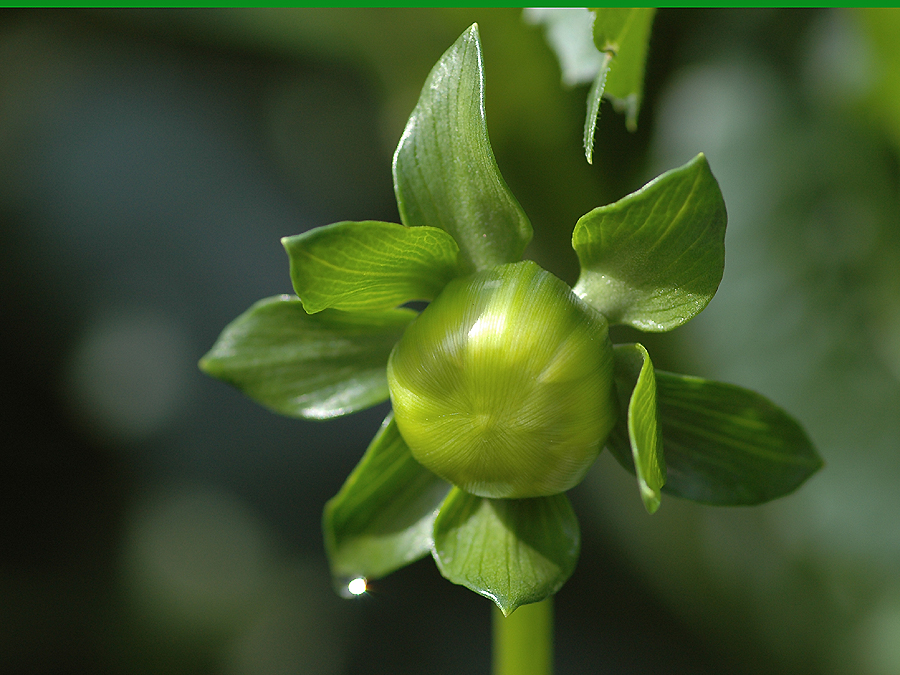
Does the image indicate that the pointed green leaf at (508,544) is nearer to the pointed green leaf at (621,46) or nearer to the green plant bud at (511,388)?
the green plant bud at (511,388)

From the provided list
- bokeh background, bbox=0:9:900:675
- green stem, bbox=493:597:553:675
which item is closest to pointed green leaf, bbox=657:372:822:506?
green stem, bbox=493:597:553:675

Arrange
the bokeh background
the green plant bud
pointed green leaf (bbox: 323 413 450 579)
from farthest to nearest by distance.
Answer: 1. the bokeh background
2. pointed green leaf (bbox: 323 413 450 579)
3. the green plant bud

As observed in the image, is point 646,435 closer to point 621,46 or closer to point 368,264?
point 368,264

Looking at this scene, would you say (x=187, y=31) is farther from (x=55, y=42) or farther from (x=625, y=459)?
(x=625, y=459)

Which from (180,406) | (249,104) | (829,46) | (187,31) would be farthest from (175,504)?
(829,46)

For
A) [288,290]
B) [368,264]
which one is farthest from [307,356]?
[288,290]

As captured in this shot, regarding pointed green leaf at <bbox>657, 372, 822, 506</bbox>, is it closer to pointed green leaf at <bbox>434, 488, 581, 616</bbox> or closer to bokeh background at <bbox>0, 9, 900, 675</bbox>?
pointed green leaf at <bbox>434, 488, 581, 616</bbox>

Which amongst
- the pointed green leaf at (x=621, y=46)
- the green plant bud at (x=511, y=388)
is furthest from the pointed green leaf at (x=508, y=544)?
the pointed green leaf at (x=621, y=46)
